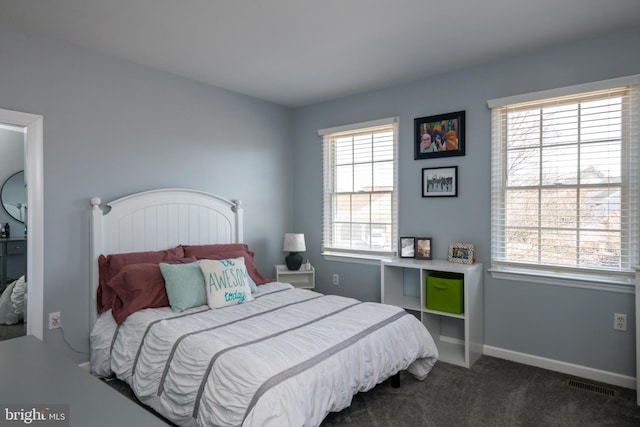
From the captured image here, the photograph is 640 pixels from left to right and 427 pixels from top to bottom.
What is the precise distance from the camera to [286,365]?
1.84 m

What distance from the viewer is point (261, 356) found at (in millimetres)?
1897

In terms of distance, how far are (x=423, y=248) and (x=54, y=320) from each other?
312 centimetres

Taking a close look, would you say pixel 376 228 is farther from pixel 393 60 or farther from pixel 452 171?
pixel 393 60

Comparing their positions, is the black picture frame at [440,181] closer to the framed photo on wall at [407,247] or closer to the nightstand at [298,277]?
the framed photo on wall at [407,247]

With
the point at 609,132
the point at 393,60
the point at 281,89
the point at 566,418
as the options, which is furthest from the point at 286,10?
the point at 566,418

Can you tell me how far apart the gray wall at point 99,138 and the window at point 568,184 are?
8.59ft

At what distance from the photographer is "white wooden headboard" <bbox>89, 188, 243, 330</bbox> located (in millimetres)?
2959

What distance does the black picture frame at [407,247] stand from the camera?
145 inches

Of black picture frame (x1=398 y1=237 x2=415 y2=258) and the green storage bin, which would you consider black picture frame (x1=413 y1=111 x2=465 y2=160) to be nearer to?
black picture frame (x1=398 y1=237 x2=415 y2=258)

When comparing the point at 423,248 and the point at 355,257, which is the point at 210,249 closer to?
the point at 355,257

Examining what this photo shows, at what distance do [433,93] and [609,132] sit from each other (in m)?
1.46

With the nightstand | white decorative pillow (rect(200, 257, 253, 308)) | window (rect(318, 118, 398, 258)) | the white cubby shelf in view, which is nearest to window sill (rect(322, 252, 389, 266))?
window (rect(318, 118, 398, 258))

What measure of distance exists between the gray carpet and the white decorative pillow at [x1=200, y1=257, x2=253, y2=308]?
2.77 feet

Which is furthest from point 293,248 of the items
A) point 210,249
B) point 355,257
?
point 210,249
